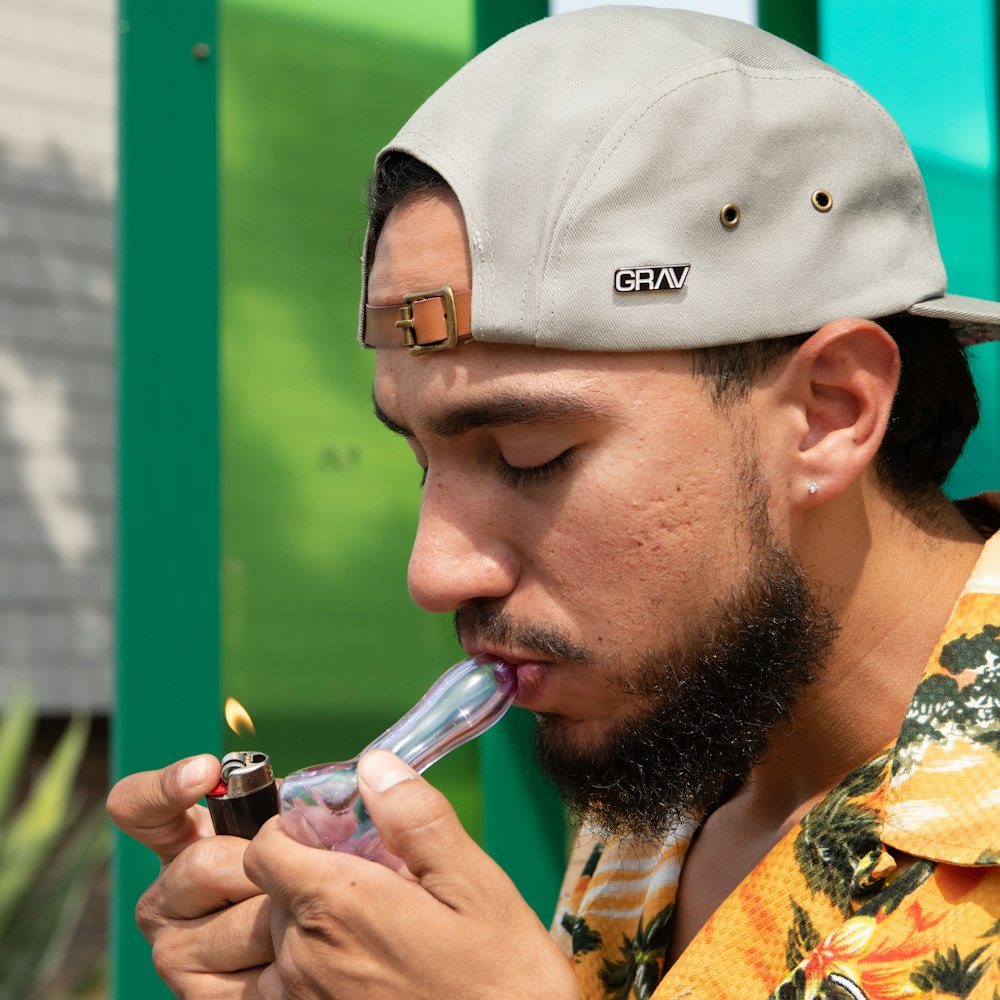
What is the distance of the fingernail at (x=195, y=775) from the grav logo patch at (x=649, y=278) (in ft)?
2.61

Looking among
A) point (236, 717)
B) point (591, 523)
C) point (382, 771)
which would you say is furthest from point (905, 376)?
point (236, 717)

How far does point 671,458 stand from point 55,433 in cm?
716

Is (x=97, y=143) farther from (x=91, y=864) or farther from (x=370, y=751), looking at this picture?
(x=370, y=751)

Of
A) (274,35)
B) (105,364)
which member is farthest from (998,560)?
(105,364)

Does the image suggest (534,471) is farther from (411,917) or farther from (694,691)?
(411,917)

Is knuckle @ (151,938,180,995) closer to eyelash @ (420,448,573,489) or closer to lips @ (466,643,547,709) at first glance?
lips @ (466,643,547,709)

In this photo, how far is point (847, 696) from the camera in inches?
77.7

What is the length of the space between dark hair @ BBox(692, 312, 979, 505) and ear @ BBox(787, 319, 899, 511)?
0.04 m

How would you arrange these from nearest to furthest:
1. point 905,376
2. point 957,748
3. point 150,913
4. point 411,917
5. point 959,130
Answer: point 411,917 < point 957,748 < point 150,913 < point 905,376 < point 959,130

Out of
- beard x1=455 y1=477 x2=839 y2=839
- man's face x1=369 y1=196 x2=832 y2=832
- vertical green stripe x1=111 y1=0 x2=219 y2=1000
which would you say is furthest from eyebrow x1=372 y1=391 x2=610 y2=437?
vertical green stripe x1=111 y1=0 x2=219 y2=1000

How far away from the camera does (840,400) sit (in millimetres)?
1935

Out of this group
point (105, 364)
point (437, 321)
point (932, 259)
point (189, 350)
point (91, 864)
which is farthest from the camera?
point (105, 364)

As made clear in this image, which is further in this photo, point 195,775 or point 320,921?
point 195,775

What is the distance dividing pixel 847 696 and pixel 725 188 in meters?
0.70
